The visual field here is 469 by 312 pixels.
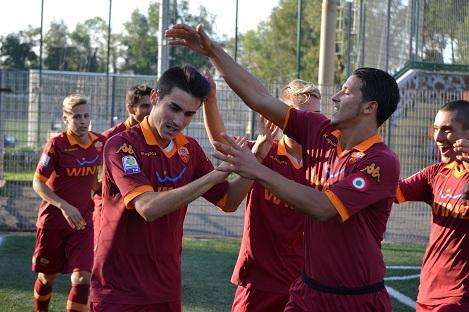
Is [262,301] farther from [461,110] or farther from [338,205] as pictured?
[461,110]

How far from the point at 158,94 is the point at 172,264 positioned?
98cm

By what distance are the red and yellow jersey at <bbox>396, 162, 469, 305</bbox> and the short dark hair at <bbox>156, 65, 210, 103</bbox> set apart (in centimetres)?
192

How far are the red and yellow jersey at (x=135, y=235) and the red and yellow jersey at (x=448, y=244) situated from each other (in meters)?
1.88

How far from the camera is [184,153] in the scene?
4.65 meters

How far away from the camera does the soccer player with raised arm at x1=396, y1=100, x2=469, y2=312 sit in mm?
5219

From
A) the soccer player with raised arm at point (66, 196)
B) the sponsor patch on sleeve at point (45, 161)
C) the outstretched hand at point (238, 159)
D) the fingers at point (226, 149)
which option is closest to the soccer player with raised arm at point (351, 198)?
the outstretched hand at point (238, 159)

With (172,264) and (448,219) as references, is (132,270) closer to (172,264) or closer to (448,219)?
(172,264)

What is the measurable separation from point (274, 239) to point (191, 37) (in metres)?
1.67

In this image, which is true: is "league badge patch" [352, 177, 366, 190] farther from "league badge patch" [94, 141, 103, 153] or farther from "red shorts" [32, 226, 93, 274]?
"league badge patch" [94, 141, 103, 153]

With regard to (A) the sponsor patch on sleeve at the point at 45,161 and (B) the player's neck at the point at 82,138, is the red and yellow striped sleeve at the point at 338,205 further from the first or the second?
(B) the player's neck at the point at 82,138

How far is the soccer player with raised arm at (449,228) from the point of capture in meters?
5.22

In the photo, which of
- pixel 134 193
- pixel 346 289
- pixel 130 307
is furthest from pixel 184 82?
pixel 346 289

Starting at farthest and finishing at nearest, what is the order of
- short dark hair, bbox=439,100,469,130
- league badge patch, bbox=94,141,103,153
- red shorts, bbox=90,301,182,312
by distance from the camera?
1. league badge patch, bbox=94,141,103,153
2. short dark hair, bbox=439,100,469,130
3. red shorts, bbox=90,301,182,312

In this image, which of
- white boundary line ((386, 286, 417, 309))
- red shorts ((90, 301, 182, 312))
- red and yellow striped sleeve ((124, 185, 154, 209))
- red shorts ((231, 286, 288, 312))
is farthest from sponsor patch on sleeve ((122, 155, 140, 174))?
white boundary line ((386, 286, 417, 309))
